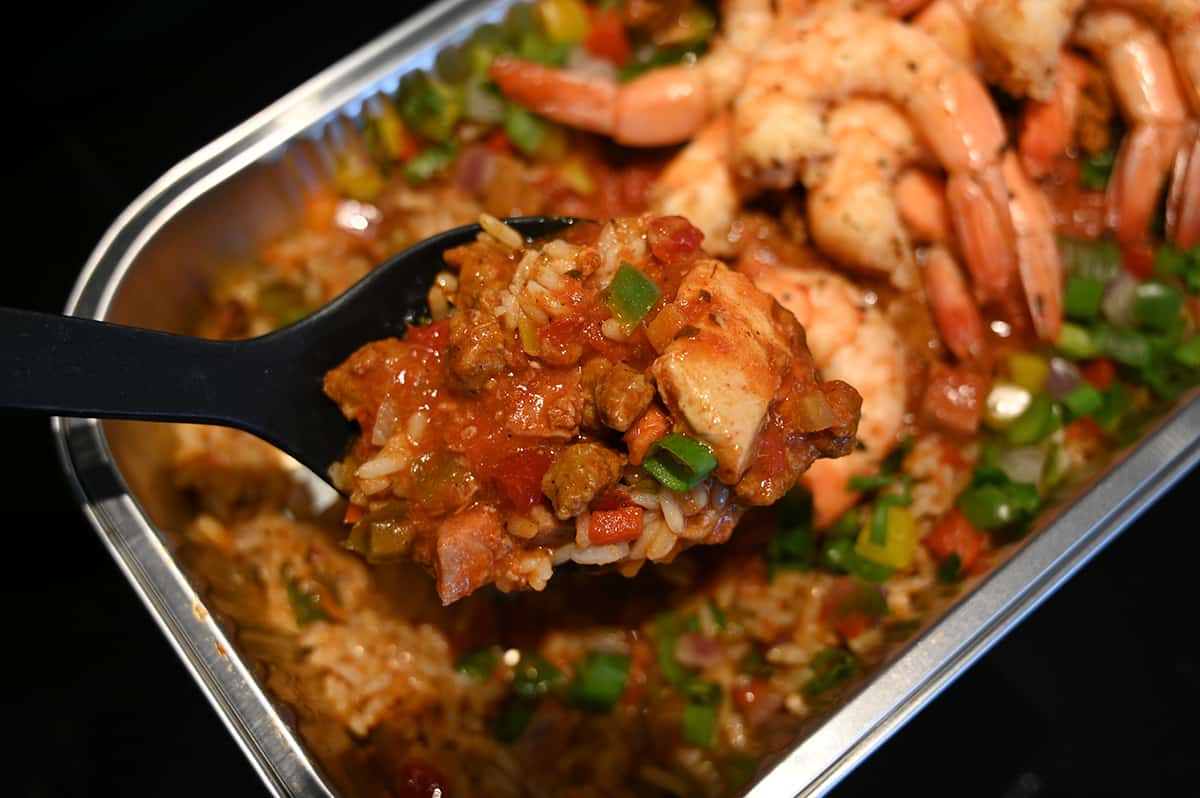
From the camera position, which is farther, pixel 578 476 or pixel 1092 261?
pixel 1092 261

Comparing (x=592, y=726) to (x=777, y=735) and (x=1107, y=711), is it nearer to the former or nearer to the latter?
(x=777, y=735)

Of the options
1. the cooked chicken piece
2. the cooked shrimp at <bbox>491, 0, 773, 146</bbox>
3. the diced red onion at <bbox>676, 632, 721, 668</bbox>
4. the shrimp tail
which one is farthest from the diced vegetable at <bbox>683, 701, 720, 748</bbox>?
the cooked shrimp at <bbox>491, 0, 773, 146</bbox>

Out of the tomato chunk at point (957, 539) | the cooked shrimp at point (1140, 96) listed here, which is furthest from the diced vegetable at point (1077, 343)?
the tomato chunk at point (957, 539)

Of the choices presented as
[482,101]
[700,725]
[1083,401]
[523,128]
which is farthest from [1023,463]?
[482,101]

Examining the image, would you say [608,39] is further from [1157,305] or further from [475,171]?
[1157,305]

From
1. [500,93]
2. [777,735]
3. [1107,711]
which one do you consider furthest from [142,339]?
[1107,711]

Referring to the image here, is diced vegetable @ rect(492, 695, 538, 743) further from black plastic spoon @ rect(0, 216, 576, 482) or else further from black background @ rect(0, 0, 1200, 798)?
black plastic spoon @ rect(0, 216, 576, 482)

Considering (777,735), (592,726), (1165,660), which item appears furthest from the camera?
(1165,660)
